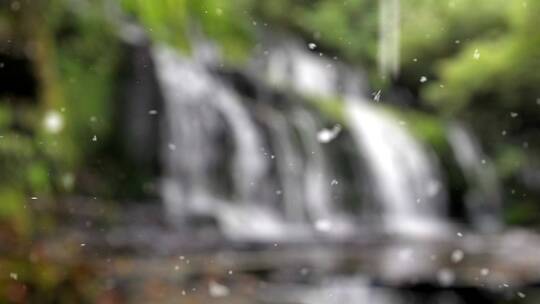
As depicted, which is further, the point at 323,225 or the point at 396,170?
the point at 396,170

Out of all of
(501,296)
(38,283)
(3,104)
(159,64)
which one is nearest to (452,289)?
(501,296)

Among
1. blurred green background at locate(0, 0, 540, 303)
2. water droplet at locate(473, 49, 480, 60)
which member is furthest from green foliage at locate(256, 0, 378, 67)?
water droplet at locate(473, 49, 480, 60)

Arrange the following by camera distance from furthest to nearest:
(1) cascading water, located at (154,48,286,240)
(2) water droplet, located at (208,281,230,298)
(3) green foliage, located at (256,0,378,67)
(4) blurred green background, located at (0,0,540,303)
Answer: (3) green foliage, located at (256,0,378,67) → (1) cascading water, located at (154,48,286,240) → (2) water droplet, located at (208,281,230,298) → (4) blurred green background, located at (0,0,540,303)

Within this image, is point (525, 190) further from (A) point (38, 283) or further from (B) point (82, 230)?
(A) point (38, 283)

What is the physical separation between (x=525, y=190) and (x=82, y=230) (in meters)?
7.61

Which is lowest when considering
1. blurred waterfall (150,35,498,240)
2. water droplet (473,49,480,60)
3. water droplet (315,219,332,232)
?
water droplet (315,219,332,232)

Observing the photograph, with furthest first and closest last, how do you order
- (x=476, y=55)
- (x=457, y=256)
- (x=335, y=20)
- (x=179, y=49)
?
(x=335, y=20) → (x=476, y=55) → (x=457, y=256) → (x=179, y=49)

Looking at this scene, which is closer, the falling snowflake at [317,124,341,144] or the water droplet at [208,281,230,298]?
the water droplet at [208,281,230,298]

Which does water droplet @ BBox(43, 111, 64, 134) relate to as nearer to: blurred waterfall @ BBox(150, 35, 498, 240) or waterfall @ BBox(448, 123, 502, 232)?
blurred waterfall @ BBox(150, 35, 498, 240)

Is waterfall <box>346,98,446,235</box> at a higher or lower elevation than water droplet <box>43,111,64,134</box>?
higher

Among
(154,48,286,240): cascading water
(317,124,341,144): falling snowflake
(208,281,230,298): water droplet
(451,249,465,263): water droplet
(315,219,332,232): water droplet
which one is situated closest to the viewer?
(208,281,230,298): water droplet

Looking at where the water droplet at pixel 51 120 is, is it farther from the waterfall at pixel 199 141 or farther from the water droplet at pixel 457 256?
the water droplet at pixel 457 256

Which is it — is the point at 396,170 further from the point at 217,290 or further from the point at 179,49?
the point at 179,49

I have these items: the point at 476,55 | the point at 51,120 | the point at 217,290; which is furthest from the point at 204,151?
the point at 476,55
